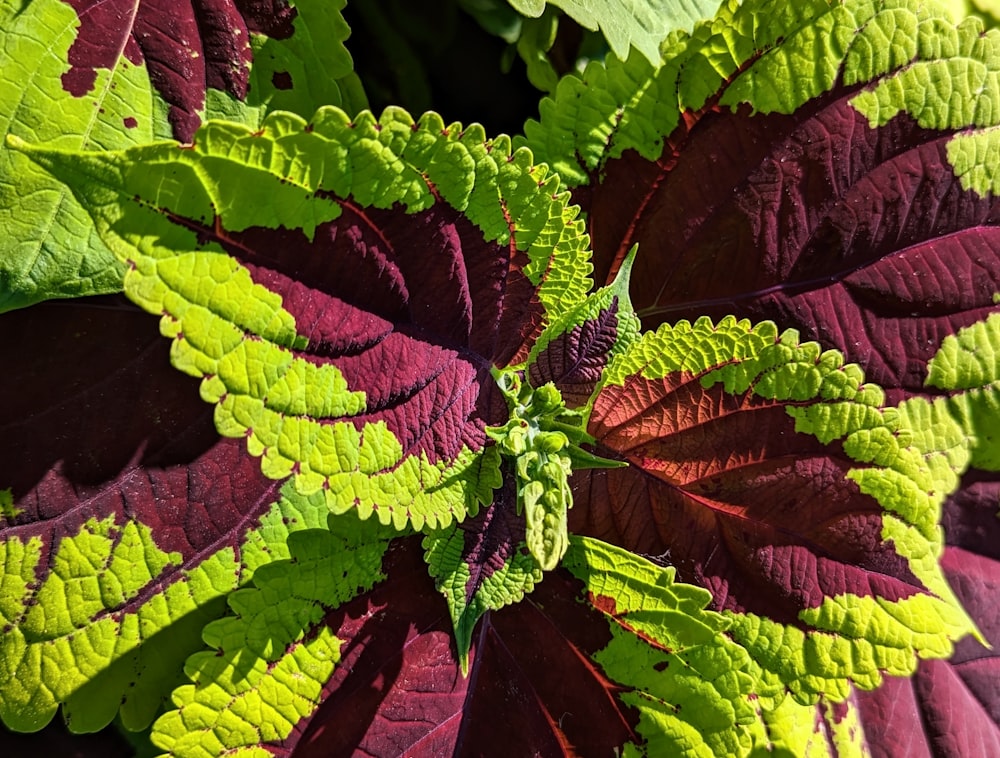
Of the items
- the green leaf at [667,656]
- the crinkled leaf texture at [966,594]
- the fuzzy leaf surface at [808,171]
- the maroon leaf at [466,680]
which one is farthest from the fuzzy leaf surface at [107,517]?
the crinkled leaf texture at [966,594]

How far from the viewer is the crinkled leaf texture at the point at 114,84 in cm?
77

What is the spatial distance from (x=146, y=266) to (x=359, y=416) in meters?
0.21

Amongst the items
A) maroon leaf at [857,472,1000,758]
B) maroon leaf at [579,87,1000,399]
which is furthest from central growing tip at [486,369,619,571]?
maroon leaf at [857,472,1000,758]

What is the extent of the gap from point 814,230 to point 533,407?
406mm

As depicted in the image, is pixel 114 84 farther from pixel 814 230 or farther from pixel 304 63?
pixel 814 230

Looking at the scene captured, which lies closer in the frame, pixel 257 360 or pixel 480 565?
pixel 257 360

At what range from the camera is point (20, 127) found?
0.78 meters

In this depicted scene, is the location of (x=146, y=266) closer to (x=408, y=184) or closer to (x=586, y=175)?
(x=408, y=184)

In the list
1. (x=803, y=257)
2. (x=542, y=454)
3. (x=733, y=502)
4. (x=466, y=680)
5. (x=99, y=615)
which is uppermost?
(x=803, y=257)

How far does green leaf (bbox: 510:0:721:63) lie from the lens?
0.93 meters

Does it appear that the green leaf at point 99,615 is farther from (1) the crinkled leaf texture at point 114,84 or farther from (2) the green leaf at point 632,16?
(2) the green leaf at point 632,16

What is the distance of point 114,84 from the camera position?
80 cm

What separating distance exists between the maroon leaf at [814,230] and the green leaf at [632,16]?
0.13 m

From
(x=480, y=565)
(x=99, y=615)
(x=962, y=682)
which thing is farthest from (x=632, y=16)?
(x=962, y=682)
